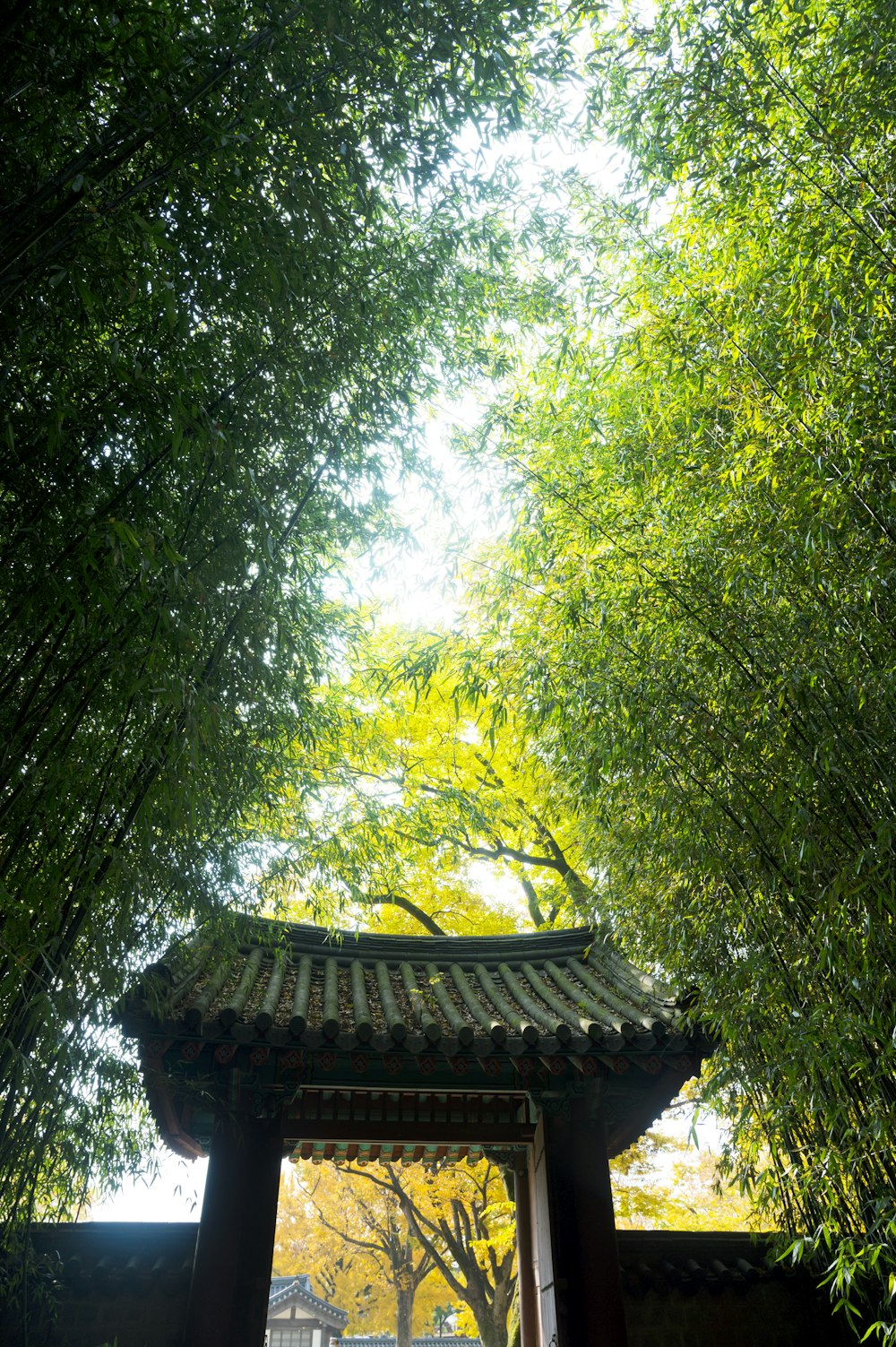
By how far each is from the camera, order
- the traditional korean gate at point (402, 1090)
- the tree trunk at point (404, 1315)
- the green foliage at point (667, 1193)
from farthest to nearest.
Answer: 1. the tree trunk at point (404, 1315)
2. the green foliage at point (667, 1193)
3. the traditional korean gate at point (402, 1090)

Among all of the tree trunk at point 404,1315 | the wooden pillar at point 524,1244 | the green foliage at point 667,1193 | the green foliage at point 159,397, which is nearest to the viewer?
the green foliage at point 159,397

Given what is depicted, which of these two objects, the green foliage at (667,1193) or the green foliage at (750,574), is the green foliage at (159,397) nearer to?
the green foliage at (750,574)

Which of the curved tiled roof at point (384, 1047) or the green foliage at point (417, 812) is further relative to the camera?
the green foliage at point (417, 812)

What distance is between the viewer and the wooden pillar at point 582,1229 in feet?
11.9

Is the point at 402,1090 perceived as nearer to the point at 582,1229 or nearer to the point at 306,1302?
the point at 582,1229

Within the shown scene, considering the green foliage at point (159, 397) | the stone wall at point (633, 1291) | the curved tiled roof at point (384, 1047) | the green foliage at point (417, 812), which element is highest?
the green foliage at point (417, 812)

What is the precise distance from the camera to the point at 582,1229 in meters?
3.77

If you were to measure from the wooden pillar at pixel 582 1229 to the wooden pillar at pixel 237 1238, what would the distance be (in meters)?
1.19

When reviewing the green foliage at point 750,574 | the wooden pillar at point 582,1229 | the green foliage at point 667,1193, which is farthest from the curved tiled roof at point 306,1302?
the green foliage at point 750,574

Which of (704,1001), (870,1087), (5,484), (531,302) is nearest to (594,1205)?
(704,1001)

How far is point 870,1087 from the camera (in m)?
2.82

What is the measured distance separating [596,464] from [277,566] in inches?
73.4

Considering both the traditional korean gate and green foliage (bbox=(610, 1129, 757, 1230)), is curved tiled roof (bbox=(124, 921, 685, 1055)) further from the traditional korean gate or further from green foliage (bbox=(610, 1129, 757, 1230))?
green foliage (bbox=(610, 1129, 757, 1230))

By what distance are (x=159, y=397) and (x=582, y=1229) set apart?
3.66 metres
